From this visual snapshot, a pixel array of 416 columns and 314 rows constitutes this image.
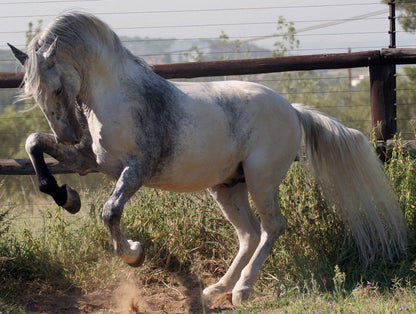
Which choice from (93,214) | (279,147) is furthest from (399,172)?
(93,214)

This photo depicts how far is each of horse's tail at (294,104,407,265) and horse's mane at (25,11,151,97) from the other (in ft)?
5.90

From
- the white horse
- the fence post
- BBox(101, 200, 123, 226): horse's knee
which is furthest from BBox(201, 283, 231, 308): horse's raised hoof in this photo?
the fence post

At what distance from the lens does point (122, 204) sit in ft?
12.7

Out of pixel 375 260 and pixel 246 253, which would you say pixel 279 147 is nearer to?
pixel 246 253

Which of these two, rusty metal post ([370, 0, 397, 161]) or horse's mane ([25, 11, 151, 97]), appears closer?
horse's mane ([25, 11, 151, 97])

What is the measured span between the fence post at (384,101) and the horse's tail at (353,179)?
2.25 ft

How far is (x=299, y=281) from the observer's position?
4.65 metres

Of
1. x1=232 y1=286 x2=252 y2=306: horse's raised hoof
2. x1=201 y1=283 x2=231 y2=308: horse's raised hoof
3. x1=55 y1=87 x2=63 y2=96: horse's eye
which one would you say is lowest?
x1=201 y1=283 x2=231 y2=308: horse's raised hoof

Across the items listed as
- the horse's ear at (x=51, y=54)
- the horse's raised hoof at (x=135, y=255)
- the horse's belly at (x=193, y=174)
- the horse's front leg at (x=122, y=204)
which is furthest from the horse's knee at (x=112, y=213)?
the horse's ear at (x=51, y=54)

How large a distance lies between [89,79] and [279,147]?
159 cm

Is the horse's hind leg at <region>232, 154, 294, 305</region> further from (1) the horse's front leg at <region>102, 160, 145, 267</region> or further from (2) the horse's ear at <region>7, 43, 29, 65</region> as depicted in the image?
(2) the horse's ear at <region>7, 43, 29, 65</region>

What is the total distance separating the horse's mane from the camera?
3.63m

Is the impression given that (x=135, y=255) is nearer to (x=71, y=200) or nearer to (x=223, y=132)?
(x=71, y=200)

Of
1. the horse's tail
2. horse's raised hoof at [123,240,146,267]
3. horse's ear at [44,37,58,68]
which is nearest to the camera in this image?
horse's ear at [44,37,58,68]
